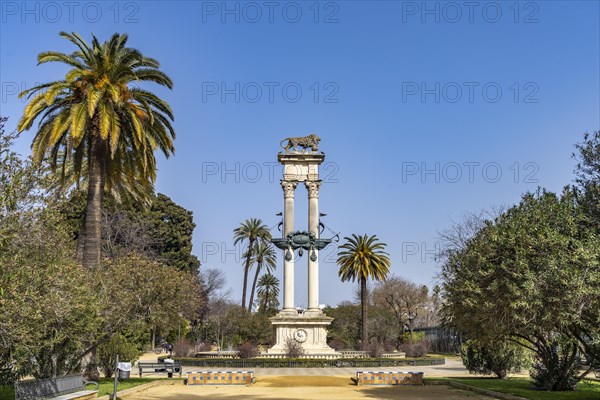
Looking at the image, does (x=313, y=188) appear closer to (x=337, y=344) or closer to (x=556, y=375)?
(x=337, y=344)

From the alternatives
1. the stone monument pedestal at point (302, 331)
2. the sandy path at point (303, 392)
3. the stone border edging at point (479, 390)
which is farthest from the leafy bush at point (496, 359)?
the stone monument pedestal at point (302, 331)

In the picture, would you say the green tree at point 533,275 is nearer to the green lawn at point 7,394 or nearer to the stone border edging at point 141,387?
the stone border edging at point 141,387

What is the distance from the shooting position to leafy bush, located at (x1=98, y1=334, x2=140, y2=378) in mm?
28859

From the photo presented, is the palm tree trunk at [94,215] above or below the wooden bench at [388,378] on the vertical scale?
above

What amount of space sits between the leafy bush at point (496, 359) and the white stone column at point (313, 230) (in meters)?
17.2

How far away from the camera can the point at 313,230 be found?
48.7 metres

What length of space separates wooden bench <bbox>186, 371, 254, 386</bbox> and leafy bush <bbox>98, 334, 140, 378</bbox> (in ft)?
10.4

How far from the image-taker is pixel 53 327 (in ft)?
60.7

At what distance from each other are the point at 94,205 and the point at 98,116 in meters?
3.82

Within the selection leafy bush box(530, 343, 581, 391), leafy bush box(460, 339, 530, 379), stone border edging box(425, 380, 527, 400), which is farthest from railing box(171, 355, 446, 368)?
leafy bush box(530, 343, 581, 391)

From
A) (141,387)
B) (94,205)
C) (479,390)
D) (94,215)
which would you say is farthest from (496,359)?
(94,205)

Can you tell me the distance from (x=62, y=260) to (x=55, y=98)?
11.6 m

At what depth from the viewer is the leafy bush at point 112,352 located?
28859 mm

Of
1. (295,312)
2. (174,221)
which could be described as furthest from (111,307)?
(174,221)
